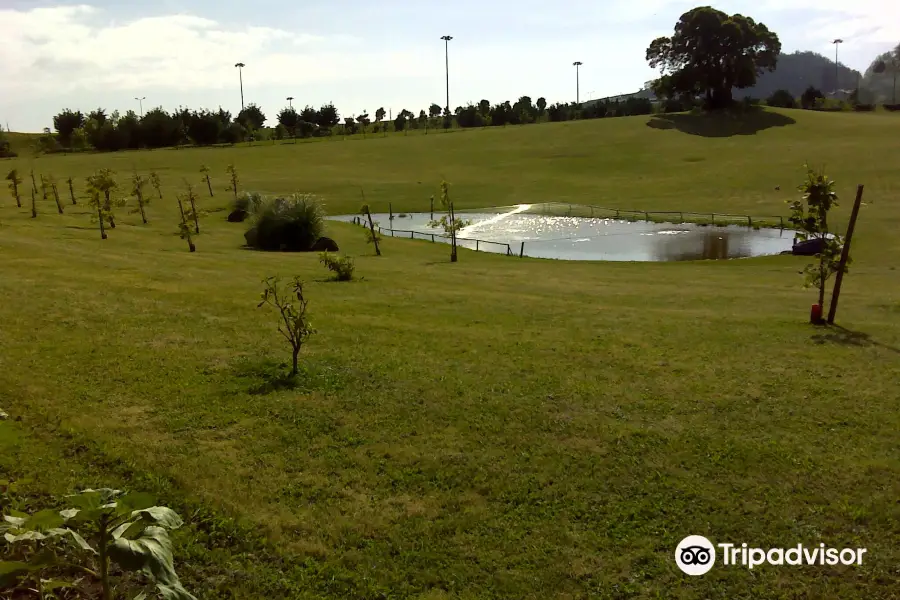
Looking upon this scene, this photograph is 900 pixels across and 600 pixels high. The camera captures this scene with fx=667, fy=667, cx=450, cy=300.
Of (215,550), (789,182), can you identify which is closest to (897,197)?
(789,182)

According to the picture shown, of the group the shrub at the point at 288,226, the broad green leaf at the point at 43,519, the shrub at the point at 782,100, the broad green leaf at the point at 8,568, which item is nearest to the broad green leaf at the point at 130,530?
the broad green leaf at the point at 43,519

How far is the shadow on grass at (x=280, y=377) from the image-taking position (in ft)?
43.7

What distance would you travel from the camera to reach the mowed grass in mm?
8203

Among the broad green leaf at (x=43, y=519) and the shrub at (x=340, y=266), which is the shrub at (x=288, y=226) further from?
the broad green leaf at (x=43, y=519)

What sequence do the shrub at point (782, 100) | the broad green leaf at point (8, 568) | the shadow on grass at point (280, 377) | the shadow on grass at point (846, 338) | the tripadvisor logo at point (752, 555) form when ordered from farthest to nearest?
the shrub at point (782, 100)
the shadow on grass at point (846, 338)
the shadow on grass at point (280, 377)
the tripadvisor logo at point (752, 555)
the broad green leaf at point (8, 568)

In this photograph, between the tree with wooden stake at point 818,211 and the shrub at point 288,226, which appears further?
the shrub at point 288,226

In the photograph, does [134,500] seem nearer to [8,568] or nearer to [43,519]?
[43,519]

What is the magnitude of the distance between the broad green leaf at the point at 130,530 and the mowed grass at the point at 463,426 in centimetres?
122

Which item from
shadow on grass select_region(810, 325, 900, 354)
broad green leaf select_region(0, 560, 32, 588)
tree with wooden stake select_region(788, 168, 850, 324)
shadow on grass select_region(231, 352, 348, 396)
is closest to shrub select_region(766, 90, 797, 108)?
tree with wooden stake select_region(788, 168, 850, 324)

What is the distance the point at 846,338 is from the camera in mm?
18219

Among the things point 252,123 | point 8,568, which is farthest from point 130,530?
point 252,123

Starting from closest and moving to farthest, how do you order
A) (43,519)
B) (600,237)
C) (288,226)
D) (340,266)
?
(43,519), (340,266), (288,226), (600,237)

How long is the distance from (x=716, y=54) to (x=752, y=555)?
399 ft

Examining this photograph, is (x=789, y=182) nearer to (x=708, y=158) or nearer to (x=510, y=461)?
(x=708, y=158)
